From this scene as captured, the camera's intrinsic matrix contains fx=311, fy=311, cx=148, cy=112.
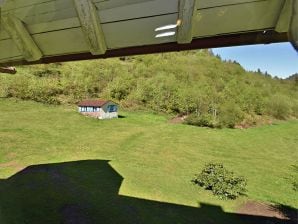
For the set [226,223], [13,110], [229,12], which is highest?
[229,12]

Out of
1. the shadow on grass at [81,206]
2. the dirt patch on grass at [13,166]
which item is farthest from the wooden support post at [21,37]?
the dirt patch on grass at [13,166]

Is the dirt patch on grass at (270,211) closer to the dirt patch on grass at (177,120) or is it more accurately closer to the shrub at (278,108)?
the dirt patch on grass at (177,120)

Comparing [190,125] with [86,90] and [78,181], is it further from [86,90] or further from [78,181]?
[78,181]

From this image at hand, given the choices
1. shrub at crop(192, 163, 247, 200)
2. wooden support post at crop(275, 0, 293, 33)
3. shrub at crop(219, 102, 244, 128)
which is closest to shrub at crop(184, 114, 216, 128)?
shrub at crop(219, 102, 244, 128)

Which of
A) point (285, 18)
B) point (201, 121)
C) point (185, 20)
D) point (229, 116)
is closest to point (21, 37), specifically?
point (185, 20)

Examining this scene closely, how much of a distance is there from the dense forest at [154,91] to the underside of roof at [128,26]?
36.2 metres

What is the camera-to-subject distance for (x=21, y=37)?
106 inches

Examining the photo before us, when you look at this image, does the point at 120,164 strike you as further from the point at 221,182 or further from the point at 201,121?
the point at 201,121

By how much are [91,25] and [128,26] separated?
31cm

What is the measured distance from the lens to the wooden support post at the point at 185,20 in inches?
84.9

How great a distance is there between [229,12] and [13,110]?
33.6 meters

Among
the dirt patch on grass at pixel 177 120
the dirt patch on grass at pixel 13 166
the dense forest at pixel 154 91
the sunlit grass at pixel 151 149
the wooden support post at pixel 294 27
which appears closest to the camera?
the wooden support post at pixel 294 27

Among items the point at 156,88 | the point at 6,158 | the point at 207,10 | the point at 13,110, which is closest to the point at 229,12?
the point at 207,10

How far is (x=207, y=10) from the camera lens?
7.00ft
